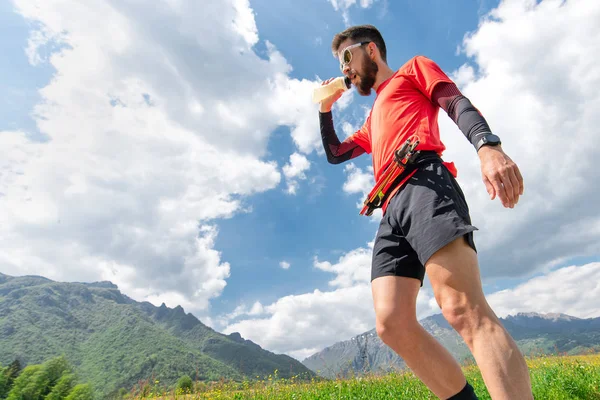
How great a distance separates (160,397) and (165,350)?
7772 inches

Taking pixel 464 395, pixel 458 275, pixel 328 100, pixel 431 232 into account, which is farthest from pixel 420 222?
pixel 328 100

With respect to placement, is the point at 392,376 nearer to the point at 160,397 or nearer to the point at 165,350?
the point at 160,397

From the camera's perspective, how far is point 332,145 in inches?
146

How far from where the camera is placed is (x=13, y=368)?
87.3 meters

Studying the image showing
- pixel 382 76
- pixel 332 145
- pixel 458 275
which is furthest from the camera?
pixel 332 145

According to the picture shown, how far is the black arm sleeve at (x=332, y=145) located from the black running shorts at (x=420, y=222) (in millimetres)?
1339

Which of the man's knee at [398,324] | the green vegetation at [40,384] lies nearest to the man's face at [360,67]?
the man's knee at [398,324]

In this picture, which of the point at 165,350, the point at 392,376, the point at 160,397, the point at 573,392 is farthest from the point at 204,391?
the point at 165,350

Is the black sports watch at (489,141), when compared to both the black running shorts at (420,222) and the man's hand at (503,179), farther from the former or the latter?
the black running shorts at (420,222)

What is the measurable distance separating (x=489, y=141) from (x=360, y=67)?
1.47 meters

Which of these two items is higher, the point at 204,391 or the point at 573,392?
the point at 204,391

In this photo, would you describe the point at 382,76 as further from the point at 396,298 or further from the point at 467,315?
the point at 467,315

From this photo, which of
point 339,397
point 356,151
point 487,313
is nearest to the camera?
point 487,313

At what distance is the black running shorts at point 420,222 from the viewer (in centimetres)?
189
